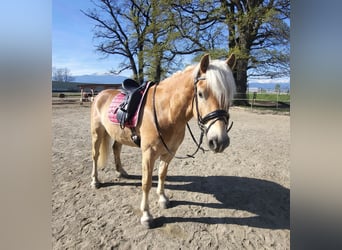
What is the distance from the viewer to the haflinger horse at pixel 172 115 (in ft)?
5.63

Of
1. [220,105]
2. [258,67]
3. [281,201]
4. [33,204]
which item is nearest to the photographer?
[33,204]

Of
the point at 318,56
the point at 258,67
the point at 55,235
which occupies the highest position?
the point at 258,67

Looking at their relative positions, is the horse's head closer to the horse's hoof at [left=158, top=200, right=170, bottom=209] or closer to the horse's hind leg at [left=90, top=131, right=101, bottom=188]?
the horse's hoof at [left=158, top=200, right=170, bottom=209]

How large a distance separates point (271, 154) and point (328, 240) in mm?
4415

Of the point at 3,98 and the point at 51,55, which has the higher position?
the point at 51,55

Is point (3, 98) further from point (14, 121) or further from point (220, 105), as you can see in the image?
point (220, 105)

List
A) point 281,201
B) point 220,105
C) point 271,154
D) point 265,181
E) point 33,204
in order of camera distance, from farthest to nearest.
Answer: point 271,154, point 265,181, point 281,201, point 220,105, point 33,204

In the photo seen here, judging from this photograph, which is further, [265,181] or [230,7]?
[230,7]

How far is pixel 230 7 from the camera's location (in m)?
13.5

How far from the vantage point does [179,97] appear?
210 centimetres

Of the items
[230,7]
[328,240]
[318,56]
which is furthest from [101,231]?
[230,7]

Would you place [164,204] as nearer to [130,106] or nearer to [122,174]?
[122,174]

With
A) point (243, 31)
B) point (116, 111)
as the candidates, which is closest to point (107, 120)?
point (116, 111)

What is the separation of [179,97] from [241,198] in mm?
1646
